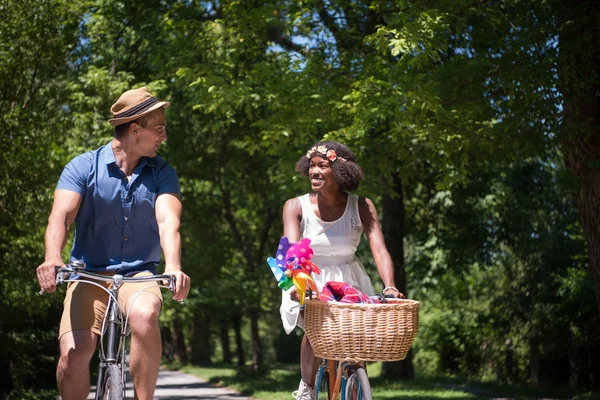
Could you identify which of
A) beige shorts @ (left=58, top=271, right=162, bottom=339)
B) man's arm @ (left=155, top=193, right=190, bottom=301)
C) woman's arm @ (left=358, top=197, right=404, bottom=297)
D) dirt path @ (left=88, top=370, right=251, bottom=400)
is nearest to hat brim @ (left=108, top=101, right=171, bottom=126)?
man's arm @ (left=155, top=193, right=190, bottom=301)

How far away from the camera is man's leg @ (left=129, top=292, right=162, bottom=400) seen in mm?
3998

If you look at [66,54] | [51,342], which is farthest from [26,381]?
[66,54]

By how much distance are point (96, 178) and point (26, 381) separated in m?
12.2

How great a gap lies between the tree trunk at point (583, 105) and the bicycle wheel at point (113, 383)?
6455 millimetres

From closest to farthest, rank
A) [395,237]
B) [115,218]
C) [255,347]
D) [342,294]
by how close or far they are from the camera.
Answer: [115,218] < [342,294] < [395,237] < [255,347]

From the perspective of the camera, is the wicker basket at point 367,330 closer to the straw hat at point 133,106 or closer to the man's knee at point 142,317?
the man's knee at point 142,317

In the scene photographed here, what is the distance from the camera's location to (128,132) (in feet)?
14.8

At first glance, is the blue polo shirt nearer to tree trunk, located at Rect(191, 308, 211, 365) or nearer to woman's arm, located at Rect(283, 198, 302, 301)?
woman's arm, located at Rect(283, 198, 302, 301)

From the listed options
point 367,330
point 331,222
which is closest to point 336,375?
point 367,330

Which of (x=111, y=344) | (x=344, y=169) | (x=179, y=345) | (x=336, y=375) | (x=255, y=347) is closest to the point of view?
(x=111, y=344)

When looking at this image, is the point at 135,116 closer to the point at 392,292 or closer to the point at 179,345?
the point at 392,292

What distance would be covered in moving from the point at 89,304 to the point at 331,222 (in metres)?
1.74

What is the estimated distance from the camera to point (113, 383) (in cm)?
384

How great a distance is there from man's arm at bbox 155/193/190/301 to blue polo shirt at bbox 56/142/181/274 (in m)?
0.08
